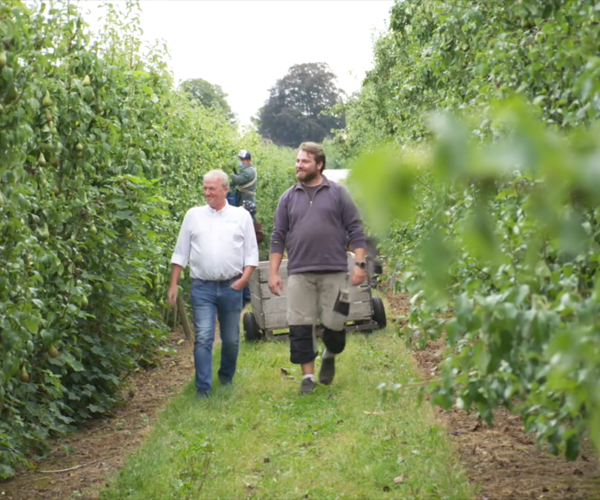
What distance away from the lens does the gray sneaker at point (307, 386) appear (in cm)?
767

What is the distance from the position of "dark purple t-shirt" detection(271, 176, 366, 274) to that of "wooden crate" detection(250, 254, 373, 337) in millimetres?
2023

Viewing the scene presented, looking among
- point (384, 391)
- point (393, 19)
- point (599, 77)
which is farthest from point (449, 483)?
point (393, 19)

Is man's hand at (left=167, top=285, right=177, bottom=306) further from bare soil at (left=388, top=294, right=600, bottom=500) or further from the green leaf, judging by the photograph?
the green leaf

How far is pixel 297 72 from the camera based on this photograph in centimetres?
8638

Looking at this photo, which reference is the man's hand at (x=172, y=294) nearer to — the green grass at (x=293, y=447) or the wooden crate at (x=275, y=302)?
the green grass at (x=293, y=447)

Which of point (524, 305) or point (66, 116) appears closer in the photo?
point (524, 305)

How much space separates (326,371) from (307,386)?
0.34 metres

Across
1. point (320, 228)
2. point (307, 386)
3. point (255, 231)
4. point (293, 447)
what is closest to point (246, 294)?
point (255, 231)

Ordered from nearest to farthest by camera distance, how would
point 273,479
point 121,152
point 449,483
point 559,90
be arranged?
point 559,90, point 449,483, point 273,479, point 121,152

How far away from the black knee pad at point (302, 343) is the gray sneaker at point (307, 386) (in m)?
0.16

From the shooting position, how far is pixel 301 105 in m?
87.0

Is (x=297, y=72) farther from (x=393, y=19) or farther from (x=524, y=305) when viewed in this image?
(x=524, y=305)

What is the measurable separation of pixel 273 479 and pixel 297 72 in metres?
83.0

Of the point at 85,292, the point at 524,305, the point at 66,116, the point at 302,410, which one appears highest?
the point at 66,116
